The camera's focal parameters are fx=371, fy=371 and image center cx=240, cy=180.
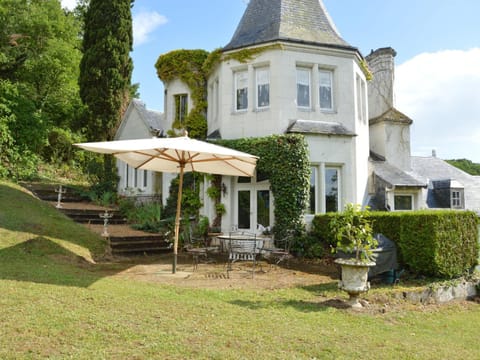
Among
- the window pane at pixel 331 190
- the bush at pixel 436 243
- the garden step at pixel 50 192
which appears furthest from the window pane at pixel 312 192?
the garden step at pixel 50 192

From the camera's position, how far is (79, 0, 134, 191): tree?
22.7 meters

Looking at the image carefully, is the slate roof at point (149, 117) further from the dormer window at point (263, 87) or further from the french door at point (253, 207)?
the french door at point (253, 207)

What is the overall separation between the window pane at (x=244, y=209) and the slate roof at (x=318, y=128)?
2.99 metres

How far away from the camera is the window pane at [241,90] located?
1514 cm

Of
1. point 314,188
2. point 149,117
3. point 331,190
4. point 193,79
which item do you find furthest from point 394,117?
point 149,117

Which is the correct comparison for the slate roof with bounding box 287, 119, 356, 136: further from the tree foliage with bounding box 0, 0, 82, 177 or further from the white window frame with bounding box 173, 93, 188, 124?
the tree foliage with bounding box 0, 0, 82, 177

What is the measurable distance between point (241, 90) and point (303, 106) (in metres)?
2.62

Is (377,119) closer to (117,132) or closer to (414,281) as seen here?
(414,281)

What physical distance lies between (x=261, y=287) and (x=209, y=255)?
16.2 ft

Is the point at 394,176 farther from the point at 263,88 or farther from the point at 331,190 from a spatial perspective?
the point at 263,88

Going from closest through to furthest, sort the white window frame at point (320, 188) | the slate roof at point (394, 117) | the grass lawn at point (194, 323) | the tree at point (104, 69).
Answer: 1. the grass lawn at point (194, 323)
2. the white window frame at point (320, 188)
3. the slate roof at point (394, 117)
4. the tree at point (104, 69)

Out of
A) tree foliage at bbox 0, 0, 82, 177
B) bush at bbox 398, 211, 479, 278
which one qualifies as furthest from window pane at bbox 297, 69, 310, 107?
tree foliage at bbox 0, 0, 82, 177

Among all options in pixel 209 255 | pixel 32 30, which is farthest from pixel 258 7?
pixel 32 30

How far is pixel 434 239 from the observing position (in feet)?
30.1
